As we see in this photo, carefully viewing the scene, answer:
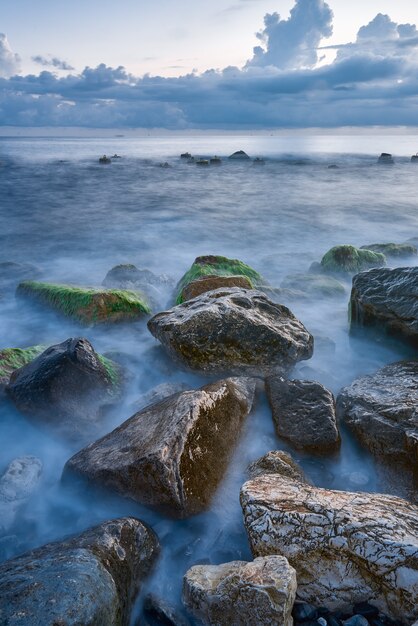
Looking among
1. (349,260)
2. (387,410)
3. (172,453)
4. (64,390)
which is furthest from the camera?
(349,260)

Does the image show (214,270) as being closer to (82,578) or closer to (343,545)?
(343,545)

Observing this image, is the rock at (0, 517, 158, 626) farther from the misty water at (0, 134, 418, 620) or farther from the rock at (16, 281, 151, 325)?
the rock at (16, 281, 151, 325)

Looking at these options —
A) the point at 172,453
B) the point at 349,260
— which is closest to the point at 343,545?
the point at 172,453

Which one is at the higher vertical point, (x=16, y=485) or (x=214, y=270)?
(x=214, y=270)

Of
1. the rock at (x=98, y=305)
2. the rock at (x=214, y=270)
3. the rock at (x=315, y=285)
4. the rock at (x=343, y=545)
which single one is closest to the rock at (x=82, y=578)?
the rock at (x=343, y=545)

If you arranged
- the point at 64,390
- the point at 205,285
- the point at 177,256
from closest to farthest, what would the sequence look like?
the point at 64,390, the point at 205,285, the point at 177,256

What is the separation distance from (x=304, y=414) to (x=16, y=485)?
→ 100 inches

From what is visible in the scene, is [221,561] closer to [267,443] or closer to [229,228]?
[267,443]

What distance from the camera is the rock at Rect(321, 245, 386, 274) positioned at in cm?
934

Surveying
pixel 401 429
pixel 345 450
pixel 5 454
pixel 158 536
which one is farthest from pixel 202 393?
pixel 5 454

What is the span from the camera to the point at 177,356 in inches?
204

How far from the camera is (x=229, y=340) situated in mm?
4863

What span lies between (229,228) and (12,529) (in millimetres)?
13021

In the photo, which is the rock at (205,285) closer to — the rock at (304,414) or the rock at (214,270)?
the rock at (214,270)
